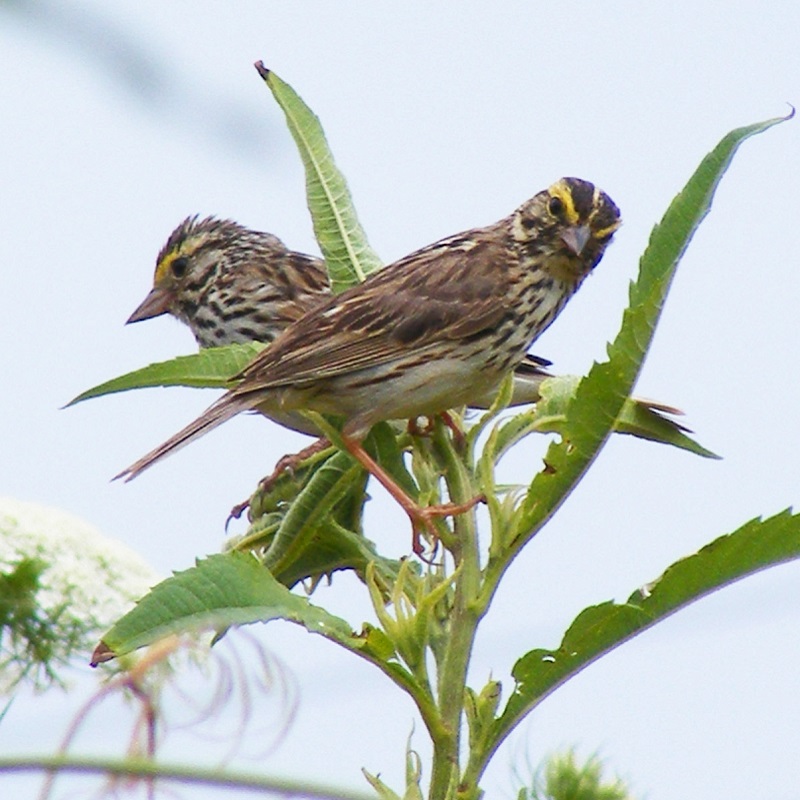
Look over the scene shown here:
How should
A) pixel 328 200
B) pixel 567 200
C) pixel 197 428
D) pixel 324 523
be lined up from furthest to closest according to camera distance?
pixel 567 200 → pixel 197 428 → pixel 328 200 → pixel 324 523

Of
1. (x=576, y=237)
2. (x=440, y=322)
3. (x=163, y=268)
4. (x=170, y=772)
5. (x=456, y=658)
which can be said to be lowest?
(x=170, y=772)

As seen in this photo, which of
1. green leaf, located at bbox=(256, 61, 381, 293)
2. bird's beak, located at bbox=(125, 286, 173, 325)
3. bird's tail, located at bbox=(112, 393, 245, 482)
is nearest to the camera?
green leaf, located at bbox=(256, 61, 381, 293)

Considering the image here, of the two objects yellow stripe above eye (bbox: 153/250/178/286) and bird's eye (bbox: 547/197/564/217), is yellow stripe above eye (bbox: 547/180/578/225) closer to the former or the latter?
bird's eye (bbox: 547/197/564/217)

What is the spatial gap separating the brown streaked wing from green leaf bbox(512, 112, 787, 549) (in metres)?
2.26

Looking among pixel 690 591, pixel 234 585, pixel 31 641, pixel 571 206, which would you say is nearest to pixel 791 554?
pixel 690 591

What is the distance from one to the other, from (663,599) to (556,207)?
328 cm

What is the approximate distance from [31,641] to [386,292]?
2.96 meters

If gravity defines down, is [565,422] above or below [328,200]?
below

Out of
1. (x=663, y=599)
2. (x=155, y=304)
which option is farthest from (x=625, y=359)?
(x=155, y=304)

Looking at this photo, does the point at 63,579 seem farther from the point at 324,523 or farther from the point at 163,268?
the point at 163,268

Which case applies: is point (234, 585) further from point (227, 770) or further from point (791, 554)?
point (227, 770)

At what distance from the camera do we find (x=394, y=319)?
208 inches

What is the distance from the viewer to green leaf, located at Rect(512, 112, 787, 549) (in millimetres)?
2586

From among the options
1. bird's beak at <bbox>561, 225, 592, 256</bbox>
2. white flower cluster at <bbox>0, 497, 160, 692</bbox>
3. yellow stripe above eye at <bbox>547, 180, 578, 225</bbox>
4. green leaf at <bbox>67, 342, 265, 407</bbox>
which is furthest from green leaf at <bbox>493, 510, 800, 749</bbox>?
yellow stripe above eye at <bbox>547, 180, 578, 225</bbox>
